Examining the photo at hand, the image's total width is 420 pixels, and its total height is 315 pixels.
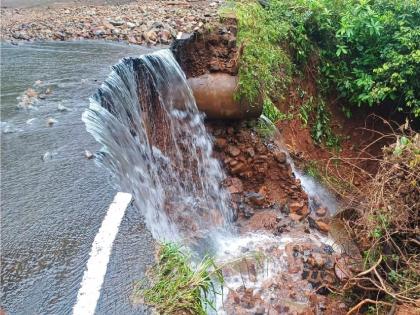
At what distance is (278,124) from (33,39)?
380cm

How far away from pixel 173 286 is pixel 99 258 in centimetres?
49

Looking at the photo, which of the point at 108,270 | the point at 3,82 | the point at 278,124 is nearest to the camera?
the point at 108,270

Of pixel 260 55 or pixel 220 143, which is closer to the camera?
pixel 220 143

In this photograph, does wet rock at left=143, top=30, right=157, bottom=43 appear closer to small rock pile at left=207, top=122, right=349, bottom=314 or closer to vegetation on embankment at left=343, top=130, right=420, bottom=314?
small rock pile at left=207, top=122, right=349, bottom=314

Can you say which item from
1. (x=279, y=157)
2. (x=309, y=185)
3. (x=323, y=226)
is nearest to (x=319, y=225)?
(x=323, y=226)

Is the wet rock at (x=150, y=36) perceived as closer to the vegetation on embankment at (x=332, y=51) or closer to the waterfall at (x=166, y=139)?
the waterfall at (x=166, y=139)

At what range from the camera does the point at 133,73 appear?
202 inches

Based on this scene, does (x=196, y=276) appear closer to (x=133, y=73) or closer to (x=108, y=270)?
(x=108, y=270)

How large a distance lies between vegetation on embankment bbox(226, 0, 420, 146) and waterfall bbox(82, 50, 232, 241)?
78 cm

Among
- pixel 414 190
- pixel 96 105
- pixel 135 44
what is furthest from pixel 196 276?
pixel 135 44

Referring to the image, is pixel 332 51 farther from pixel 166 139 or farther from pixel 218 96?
pixel 166 139

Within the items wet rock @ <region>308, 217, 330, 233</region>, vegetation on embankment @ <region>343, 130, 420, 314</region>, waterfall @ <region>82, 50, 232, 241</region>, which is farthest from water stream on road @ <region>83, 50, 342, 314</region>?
vegetation on embankment @ <region>343, 130, 420, 314</region>

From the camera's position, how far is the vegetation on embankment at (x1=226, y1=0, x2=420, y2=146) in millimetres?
5887

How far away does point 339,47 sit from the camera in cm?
649
